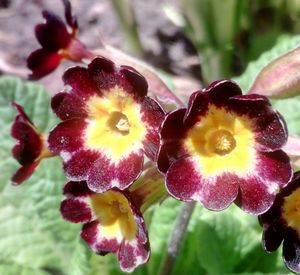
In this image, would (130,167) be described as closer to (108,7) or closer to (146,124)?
(146,124)

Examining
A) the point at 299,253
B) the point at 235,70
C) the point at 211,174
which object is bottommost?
the point at 235,70

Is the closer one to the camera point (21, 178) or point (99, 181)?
point (99, 181)

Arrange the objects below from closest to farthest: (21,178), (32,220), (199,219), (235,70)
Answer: (21,178)
(199,219)
(32,220)
(235,70)

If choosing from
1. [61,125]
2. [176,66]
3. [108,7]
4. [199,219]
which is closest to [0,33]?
[108,7]

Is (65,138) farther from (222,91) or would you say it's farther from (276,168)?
(276,168)

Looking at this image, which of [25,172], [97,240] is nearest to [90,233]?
[97,240]

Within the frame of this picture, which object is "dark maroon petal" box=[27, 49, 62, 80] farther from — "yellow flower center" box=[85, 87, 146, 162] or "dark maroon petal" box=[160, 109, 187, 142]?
"dark maroon petal" box=[160, 109, 187, 142]
